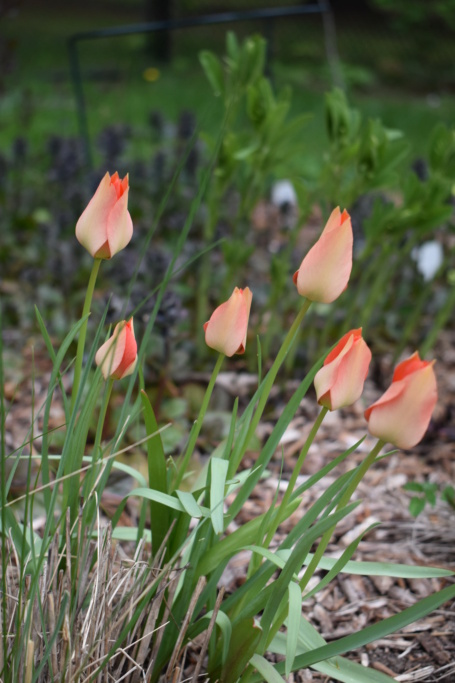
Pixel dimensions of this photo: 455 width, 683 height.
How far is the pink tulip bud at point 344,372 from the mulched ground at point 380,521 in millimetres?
383

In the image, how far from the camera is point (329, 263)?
85 cm

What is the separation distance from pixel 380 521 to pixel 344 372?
1.22 ft

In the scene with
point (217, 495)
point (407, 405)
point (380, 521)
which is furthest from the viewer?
point (380, 521)

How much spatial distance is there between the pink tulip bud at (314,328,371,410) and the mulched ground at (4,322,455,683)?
0.38 metres

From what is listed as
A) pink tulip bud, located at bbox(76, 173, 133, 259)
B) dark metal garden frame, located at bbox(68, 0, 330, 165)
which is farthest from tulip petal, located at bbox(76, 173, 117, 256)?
dark metal garden frame, located at bbox(68, 0, 330, 165)

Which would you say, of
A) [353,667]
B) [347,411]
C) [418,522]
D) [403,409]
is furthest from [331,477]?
[403,409]

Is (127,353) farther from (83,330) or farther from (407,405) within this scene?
(407,405)

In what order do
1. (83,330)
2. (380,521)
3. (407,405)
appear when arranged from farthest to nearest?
(380,521)
(83,330)
(407,405)

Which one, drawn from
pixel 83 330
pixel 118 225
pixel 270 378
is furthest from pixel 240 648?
pixel 118 225

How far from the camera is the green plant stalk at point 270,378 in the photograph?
91 cm

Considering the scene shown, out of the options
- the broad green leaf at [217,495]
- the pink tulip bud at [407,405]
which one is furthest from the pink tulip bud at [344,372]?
the broad green leaf at [217,495]

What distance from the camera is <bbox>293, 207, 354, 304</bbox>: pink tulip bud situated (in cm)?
83

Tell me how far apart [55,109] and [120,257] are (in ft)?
16.0

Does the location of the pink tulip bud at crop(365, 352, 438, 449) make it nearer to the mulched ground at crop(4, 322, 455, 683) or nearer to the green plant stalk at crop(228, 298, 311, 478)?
the green plant stalk at crop(228, 298, 311, 478)
